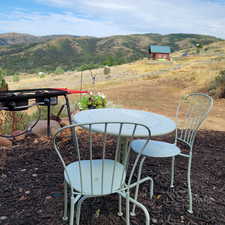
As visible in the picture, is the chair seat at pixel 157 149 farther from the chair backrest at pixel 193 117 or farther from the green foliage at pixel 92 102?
the green foliage at pixel 92 102

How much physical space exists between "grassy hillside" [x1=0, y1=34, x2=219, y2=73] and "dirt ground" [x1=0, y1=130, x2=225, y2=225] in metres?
34.5

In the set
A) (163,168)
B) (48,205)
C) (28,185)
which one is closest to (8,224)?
(48,205)

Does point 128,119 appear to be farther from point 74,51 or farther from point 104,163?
point 74,51

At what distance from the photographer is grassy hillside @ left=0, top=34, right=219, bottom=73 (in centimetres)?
4375

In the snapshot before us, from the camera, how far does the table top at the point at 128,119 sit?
165 cm

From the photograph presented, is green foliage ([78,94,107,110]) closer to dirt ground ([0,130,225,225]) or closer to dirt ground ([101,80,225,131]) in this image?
dirt ground ([0,130,225,225])

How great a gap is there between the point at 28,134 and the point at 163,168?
1.94m

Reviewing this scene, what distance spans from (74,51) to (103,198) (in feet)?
223

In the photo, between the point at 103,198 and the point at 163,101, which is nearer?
the point at 103,198

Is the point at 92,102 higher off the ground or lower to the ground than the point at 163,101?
higher

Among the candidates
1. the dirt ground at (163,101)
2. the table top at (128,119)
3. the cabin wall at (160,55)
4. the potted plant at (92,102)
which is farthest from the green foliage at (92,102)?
the cabin wall at (160,55)

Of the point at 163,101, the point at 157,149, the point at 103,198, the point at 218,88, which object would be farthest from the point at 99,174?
the point at 218,88

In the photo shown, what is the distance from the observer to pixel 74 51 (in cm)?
6662

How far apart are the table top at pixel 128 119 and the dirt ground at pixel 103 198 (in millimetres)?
627
